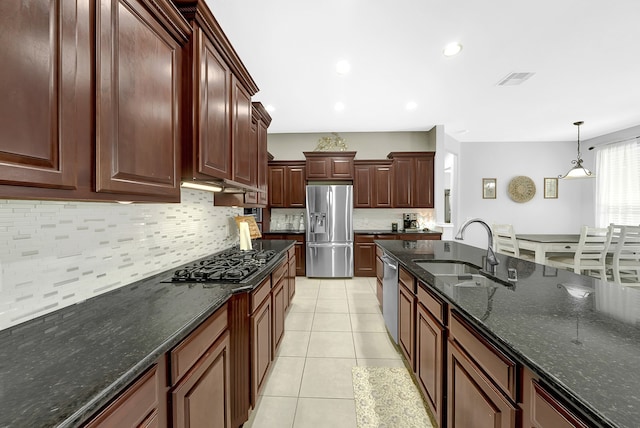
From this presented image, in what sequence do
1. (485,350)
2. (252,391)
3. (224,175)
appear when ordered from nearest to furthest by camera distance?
1. (485,350)
2. (252,391)
3. (224,175)

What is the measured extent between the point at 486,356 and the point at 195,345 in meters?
1.13

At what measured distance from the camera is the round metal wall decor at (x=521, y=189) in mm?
5746

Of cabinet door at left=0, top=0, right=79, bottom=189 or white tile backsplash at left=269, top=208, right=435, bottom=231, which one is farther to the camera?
white tile backsplash at left=269, top=208, right=435, bottom=231

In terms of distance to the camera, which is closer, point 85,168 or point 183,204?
point 85,168

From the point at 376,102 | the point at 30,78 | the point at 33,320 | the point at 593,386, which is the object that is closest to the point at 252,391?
the point at 33,320

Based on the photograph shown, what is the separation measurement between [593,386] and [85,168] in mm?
1525

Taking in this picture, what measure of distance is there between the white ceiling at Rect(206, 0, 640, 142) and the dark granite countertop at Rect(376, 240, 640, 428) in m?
2.12

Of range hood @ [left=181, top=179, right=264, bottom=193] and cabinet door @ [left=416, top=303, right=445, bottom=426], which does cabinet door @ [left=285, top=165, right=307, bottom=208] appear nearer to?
range hood @ [left=181, top=179, right=264, bottom=193]

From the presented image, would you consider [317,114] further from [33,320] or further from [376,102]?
[33,320]

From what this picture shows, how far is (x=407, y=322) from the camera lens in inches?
76.3

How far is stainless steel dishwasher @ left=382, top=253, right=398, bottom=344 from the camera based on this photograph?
2.29 m

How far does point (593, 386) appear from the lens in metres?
0.60

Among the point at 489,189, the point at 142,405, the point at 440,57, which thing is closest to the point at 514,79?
the point at 440,57

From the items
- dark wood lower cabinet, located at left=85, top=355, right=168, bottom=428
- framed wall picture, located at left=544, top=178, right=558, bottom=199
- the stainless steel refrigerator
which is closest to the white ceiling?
the stainless steel refrigerator
